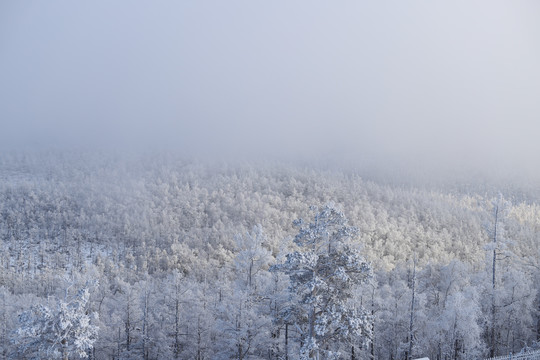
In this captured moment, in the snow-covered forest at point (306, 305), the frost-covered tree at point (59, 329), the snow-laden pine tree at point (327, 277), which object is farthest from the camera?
the snow-covered forest at point (306, 305)

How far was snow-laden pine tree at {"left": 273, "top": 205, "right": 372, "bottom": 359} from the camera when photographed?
869 inches

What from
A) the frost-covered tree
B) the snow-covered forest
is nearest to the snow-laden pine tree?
the snow-covered forest

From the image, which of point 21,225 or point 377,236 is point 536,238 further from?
point 21,225

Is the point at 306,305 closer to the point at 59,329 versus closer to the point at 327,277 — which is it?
the point at 327,277

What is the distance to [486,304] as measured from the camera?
45.2 metres

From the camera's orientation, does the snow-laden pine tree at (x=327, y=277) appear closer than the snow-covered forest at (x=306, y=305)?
Yes

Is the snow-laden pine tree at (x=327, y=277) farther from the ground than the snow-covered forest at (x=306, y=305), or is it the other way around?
the snow-laden pine tree at (x=327, y=277)

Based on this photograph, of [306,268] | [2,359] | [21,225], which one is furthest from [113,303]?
[21,225]

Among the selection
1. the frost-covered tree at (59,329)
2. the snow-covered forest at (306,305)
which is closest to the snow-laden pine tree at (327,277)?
the snow-covered forest at (306,305)

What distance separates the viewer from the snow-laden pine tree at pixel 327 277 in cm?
2208

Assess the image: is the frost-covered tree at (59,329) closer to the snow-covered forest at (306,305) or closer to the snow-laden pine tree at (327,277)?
the snow-covered forest at (306,305)

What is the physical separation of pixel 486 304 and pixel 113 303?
48.2 metres

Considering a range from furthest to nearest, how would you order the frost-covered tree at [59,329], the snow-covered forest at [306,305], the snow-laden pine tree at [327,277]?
the snow-covered forest at [306,305], the snow-laden pine tree at [327,277], the frost-covered tree at [59,329]

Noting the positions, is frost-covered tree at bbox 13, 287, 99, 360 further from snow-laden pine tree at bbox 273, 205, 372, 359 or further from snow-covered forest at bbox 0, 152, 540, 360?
snow-laden pine tree at bbox 273, 205, 372, 359
